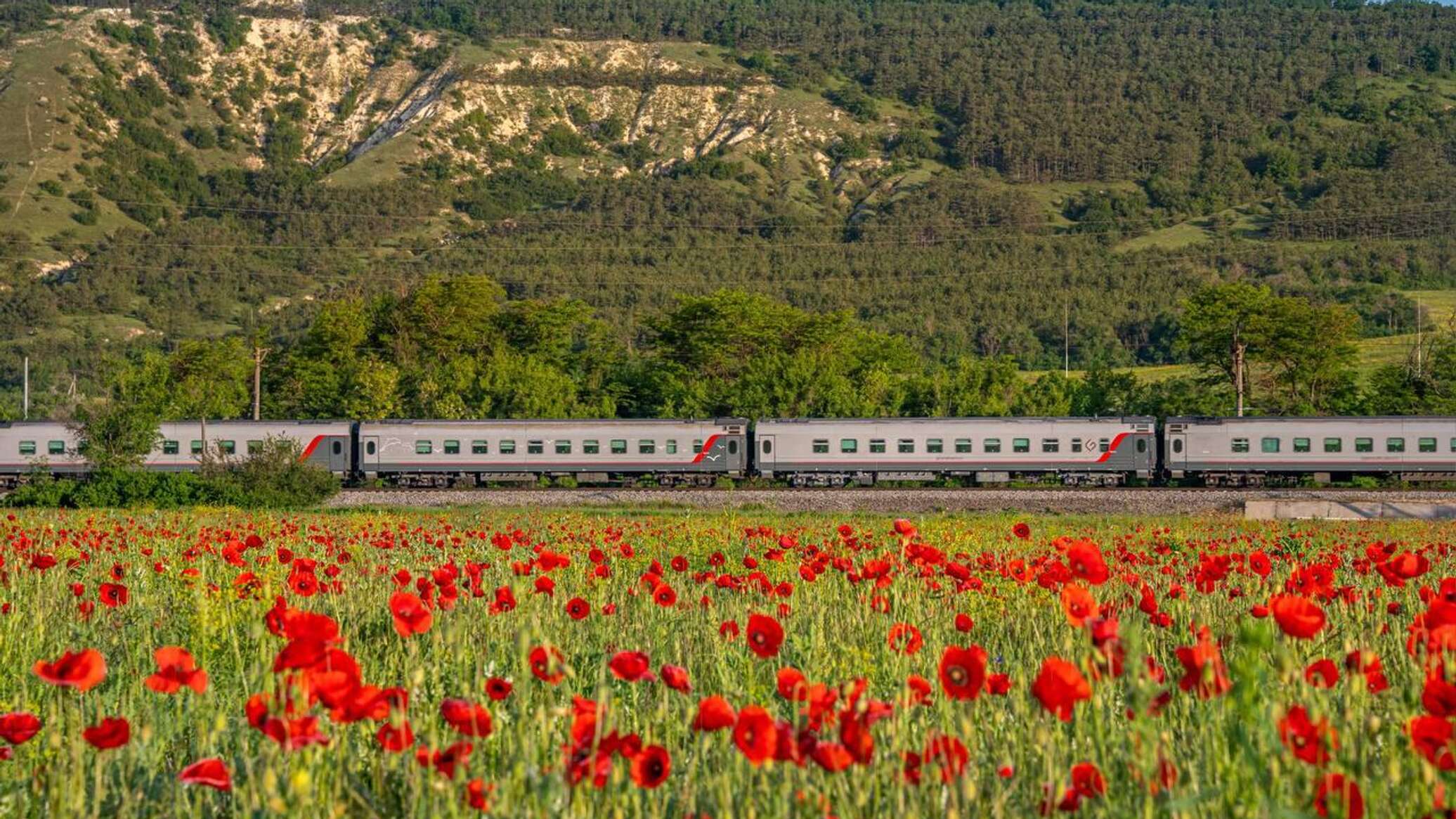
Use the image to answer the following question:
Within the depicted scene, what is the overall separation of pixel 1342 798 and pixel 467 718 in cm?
192

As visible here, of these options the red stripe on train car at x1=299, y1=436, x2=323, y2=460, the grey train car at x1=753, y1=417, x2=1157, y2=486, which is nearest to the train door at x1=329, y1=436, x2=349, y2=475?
the red stripe on train car at x1=299, y1=436, x2=323, y2=460

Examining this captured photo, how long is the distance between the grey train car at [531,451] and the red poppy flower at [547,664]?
42.9m

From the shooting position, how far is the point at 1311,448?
45.6 meters

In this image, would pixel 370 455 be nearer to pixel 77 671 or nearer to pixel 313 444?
pixel 313 444

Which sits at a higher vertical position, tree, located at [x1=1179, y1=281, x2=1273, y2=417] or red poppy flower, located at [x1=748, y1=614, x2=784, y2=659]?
tree, located at [x1=1179, y1=281, x2=1273, y2=417]

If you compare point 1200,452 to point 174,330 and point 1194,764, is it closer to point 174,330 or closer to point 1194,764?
point 1194,764

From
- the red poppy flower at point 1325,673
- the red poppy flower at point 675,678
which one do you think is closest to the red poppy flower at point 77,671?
the red poppy flower at point 675,678

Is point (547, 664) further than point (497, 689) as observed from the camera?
No

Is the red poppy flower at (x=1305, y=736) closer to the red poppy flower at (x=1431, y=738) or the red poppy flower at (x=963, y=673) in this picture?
the red poppy flower at (x=1431, y=738)

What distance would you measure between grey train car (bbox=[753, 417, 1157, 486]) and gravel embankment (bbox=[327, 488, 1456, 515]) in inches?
171

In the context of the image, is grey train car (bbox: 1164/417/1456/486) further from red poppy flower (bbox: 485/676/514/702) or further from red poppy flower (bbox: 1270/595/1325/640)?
red poppy flower (bbox: 485/676/514/702)

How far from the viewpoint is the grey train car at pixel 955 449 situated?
46.5 m

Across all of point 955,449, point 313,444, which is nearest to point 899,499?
point 955,449

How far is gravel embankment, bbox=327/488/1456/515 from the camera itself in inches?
1422
